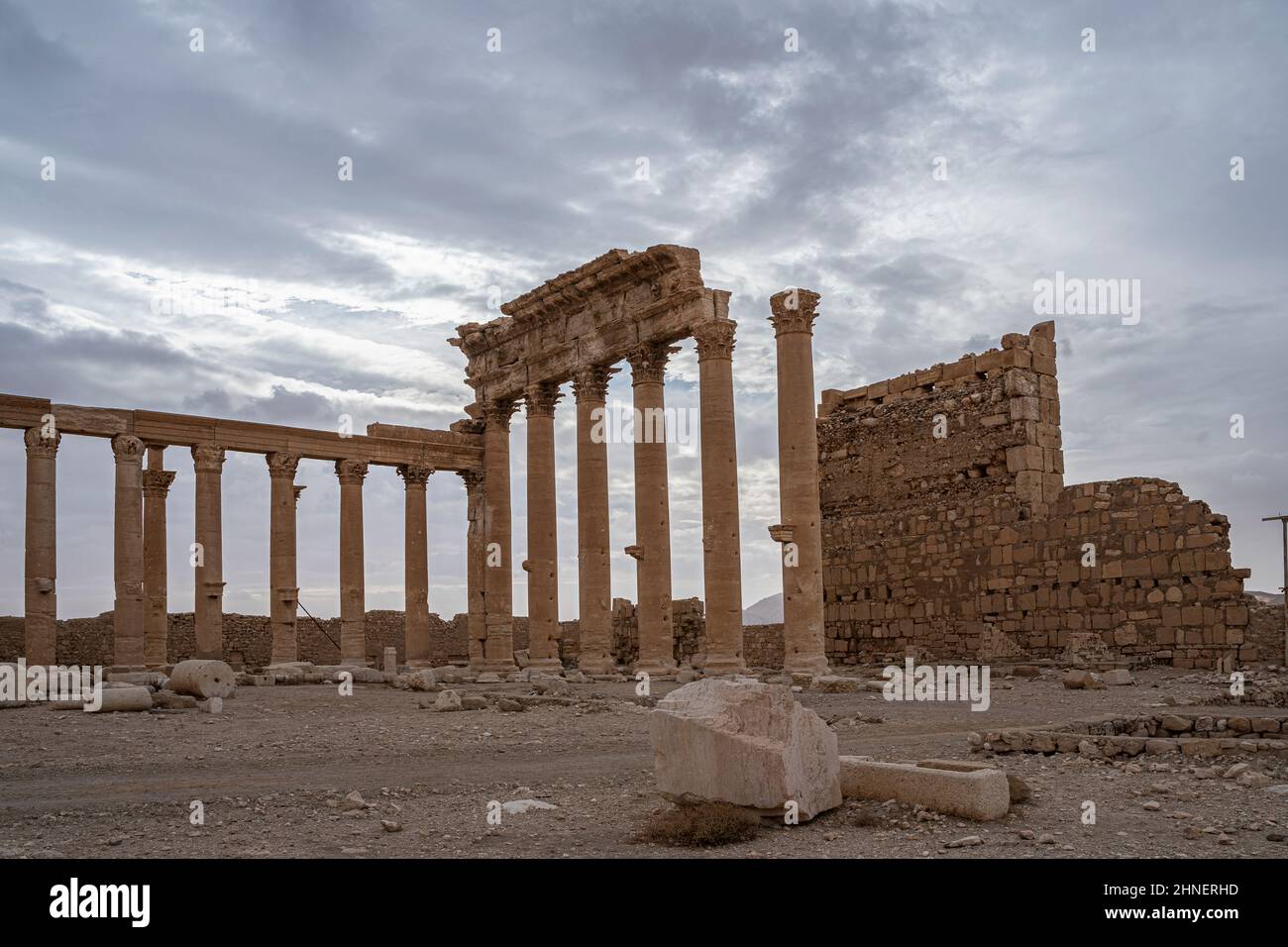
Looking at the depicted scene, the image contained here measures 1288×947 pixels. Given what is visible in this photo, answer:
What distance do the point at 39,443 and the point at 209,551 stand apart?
5195 millimetres

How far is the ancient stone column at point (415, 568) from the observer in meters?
35.6

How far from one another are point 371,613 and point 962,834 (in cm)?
3974

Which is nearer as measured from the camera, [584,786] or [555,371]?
[584,786]

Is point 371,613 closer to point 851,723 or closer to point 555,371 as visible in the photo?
point 555,371

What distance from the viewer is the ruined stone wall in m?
24.4

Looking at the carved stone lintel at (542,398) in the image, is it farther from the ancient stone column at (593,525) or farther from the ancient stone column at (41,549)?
the ancient stone column at (41,549)

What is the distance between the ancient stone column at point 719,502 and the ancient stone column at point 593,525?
171 inches

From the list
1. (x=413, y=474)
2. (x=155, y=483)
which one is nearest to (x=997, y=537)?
(x=413, y=474)

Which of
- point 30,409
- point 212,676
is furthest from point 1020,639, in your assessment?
point 30,409

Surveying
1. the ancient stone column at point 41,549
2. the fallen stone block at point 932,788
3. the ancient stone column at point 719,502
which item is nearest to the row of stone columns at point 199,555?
the ancient stone column at point 41,549

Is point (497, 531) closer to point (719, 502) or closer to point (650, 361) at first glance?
point (650, 361)

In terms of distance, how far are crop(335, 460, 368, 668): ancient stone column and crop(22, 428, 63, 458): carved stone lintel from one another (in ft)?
27.5

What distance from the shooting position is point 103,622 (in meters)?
41.8

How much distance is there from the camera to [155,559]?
3191cm
